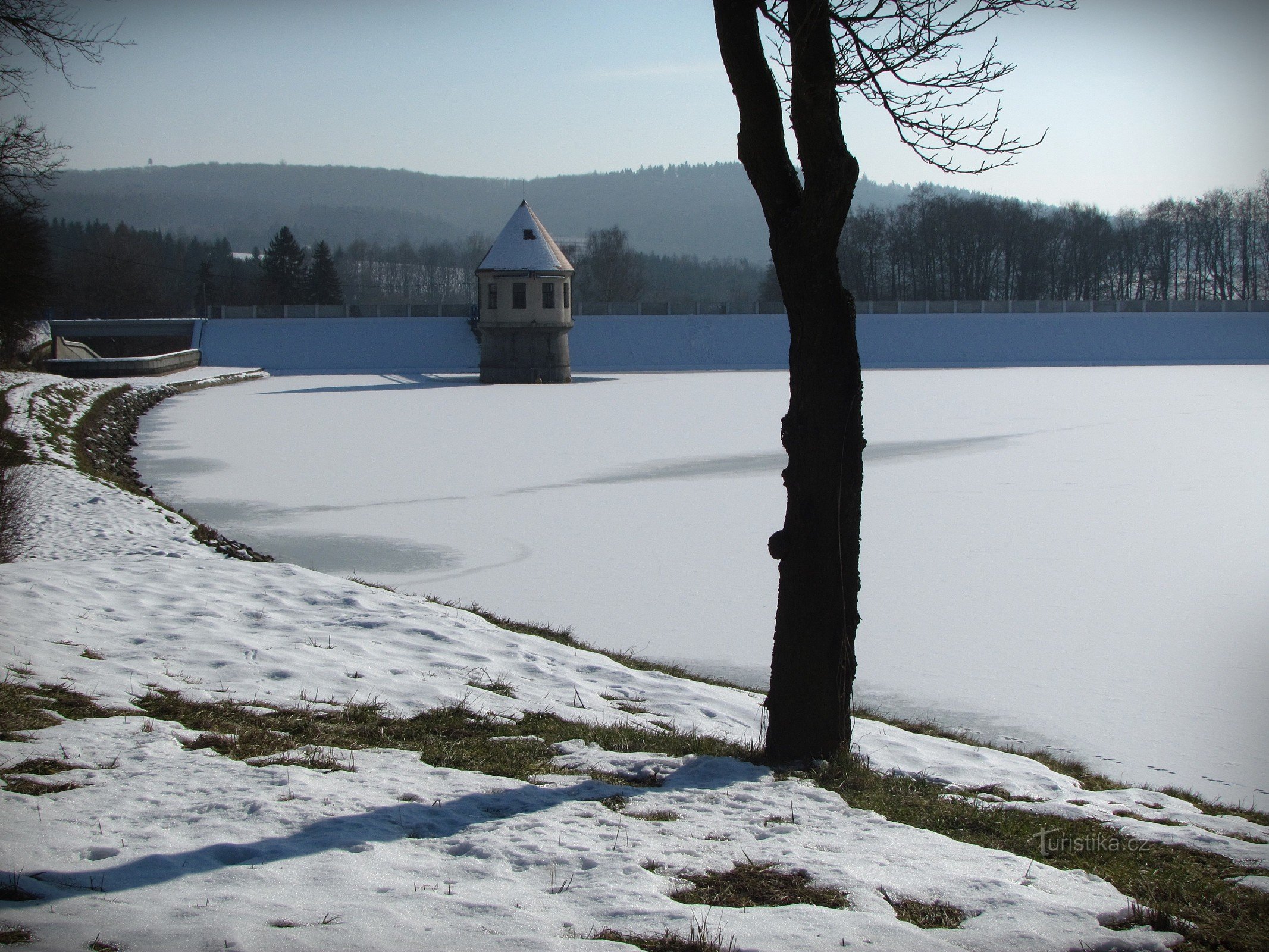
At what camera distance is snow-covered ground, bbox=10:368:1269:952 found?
10.7ft

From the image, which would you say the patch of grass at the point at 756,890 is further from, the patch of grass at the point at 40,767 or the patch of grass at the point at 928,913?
the patch of grass at the point at 40,767

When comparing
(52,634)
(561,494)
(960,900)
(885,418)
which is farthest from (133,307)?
(960,900)

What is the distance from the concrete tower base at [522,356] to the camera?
48438 millimetres

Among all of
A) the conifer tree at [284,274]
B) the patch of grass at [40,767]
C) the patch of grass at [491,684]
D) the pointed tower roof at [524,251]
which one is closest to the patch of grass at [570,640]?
the patch of grass at [491,684]

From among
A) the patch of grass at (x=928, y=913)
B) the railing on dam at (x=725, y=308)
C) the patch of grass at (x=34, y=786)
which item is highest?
the railing on dam at (x=725, y=308)

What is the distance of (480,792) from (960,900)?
200cm

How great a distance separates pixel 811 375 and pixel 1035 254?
93.7 metres

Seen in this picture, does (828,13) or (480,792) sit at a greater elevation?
(828,13)

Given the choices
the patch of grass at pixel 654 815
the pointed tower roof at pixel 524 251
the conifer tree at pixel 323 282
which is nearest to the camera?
the patch of grass at pixel 654 815

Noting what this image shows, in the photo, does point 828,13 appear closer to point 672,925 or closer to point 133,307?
point 672,925

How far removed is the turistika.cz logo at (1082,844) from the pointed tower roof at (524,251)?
46.0 metres

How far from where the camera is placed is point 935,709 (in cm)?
735

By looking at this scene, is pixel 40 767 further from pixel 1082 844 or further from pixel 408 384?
pixel 408 384

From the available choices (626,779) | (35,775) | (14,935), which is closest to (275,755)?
(35,775)
